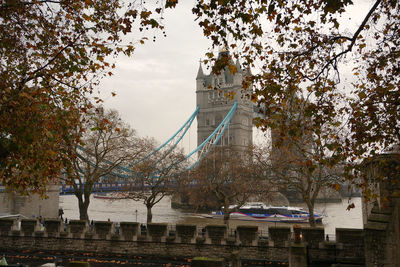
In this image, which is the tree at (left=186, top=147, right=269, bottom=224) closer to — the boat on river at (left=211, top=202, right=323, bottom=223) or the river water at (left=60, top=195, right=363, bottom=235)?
the river water at (left=60, top=195, right=363, bottom=235)

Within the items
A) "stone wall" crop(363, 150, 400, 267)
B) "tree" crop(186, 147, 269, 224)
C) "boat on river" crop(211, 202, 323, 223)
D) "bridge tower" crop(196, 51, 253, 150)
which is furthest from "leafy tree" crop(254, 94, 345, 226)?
"bridge tower" crop(196, 51, 253, 150)

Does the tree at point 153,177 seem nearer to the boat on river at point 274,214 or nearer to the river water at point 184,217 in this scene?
the river water at point 184,217

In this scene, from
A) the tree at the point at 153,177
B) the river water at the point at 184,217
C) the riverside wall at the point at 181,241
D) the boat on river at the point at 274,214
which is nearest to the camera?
the riverside wall at the point at 181,241

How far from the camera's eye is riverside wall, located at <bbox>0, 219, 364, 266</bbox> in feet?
42.2

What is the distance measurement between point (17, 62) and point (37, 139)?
2.51 metres

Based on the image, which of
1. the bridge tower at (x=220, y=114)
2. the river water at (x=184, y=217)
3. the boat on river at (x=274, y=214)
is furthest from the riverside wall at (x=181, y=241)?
the bridge tower at (x=220, y=114)

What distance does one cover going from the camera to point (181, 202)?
61781mm

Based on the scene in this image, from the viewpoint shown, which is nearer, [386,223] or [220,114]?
→ [386,223]

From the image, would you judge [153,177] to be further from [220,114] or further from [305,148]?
[220,114]

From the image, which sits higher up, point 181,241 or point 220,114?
point 220,114

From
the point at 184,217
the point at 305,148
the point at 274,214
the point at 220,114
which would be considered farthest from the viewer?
the point at 220,114

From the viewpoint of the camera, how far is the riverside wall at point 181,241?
1287 centimetres

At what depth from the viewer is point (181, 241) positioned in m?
14.1

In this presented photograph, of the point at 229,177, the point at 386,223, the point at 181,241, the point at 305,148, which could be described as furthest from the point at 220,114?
the point at 386,223
